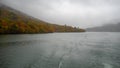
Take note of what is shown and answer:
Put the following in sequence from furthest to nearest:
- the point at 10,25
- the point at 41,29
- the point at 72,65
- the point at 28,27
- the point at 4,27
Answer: the point at 41,29 < the point at 28,27 < the point at 10,25 < the point at 4,27 < the point at 72,65

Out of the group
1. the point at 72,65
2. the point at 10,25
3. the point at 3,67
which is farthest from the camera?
the point at 10,25

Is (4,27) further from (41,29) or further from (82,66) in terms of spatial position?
(82,66)

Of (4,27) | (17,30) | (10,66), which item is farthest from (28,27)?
(10,66)

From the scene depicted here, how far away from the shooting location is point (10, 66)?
16.6m

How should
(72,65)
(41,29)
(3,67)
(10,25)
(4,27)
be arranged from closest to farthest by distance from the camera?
(3,67)
(72,65)
(4,27)
(10,25)
(41,29)

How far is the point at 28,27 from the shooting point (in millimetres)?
113562

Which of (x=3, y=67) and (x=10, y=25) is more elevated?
(x=10, y=25)

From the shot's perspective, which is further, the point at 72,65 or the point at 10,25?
the point at 10,25

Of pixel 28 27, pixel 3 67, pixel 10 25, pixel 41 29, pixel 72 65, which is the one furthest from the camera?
pixel 41 29

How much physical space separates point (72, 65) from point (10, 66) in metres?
8.15

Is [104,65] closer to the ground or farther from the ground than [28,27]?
closer to the ground

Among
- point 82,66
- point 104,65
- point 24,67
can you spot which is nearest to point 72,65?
point 82,66

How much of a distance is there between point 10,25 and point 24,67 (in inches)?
3394

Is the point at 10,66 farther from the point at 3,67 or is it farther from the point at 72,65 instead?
the point at 72,65
